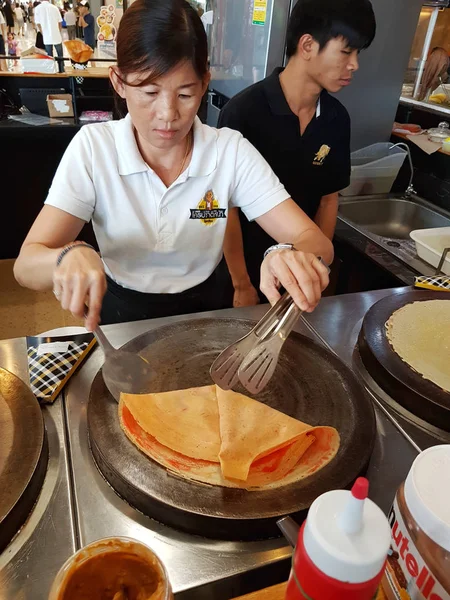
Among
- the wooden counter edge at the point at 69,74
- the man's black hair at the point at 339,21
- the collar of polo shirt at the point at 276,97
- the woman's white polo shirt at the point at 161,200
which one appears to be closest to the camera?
the woman's white polo shirt at the point at 161,200

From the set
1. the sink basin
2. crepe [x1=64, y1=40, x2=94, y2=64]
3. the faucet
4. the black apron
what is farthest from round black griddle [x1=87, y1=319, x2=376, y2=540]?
crepe [x1=64, y1=40, x2=94, y2=64]

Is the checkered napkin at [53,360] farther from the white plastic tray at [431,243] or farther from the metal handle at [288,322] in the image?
the white plastic tray at [431,243]

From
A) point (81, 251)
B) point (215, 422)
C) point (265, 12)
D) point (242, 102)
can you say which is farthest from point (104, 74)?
point (215, 422)

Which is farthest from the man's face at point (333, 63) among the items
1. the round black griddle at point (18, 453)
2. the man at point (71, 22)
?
the man at point (71, 22)

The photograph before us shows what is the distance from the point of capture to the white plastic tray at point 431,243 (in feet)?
5.92

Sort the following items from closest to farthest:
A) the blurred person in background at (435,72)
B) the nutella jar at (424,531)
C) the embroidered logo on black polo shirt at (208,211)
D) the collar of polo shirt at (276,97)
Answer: the nutella jar at (424,531) < the embroidered logo on black polo shirt at (208,211) < the collar of polo shirt at (276,97) < the blurred person in background at (435,72)

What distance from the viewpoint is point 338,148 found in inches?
77.3

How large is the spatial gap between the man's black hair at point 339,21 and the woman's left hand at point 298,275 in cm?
102

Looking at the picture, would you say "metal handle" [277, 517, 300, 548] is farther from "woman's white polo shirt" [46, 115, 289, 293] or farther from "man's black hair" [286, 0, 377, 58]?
"man's black hair" [286, 0, 377, 58]

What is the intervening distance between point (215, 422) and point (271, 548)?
9.1 inches

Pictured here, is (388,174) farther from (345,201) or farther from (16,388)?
(16,388)

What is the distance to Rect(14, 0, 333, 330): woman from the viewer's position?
1.05 metres

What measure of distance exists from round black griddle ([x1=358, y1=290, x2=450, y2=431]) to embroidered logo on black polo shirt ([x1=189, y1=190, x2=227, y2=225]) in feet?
1.76

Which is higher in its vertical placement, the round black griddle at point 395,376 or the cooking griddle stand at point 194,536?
the round black griddle at point 395,376
